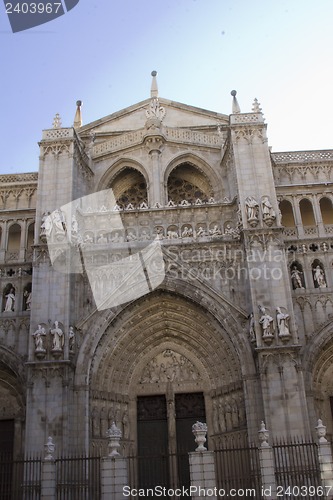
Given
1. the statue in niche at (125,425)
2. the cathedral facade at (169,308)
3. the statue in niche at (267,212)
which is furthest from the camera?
the statue in niche at (267,212)

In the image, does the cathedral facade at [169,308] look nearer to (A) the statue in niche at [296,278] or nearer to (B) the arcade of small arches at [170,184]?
(A) the statue in niche at [296,278]

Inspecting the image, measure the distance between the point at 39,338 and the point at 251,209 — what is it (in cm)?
911

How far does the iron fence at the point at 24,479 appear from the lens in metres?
15.5

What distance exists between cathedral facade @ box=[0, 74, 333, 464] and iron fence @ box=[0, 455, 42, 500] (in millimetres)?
734

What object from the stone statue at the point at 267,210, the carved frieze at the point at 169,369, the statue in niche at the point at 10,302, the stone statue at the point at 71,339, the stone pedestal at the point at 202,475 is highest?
the stone statue at the point at 267,210

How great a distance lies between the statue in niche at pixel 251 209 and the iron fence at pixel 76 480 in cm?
1015

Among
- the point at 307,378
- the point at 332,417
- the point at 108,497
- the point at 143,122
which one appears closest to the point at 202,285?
the point at 307,378

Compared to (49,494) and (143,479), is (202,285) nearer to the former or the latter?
(143,479)

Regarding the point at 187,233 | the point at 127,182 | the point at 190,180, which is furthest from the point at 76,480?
the point at 190,180

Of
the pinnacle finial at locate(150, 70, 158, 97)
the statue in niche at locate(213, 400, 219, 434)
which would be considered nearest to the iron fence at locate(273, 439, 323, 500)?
the statue in niche at locate(213, 400, 219, 434)

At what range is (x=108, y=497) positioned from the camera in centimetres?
1382

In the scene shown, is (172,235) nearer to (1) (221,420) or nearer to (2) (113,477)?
(1) (221,420)

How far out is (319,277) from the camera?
21.0 metres

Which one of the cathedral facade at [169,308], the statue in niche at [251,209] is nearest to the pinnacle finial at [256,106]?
the cathedral facade at [169,308]
